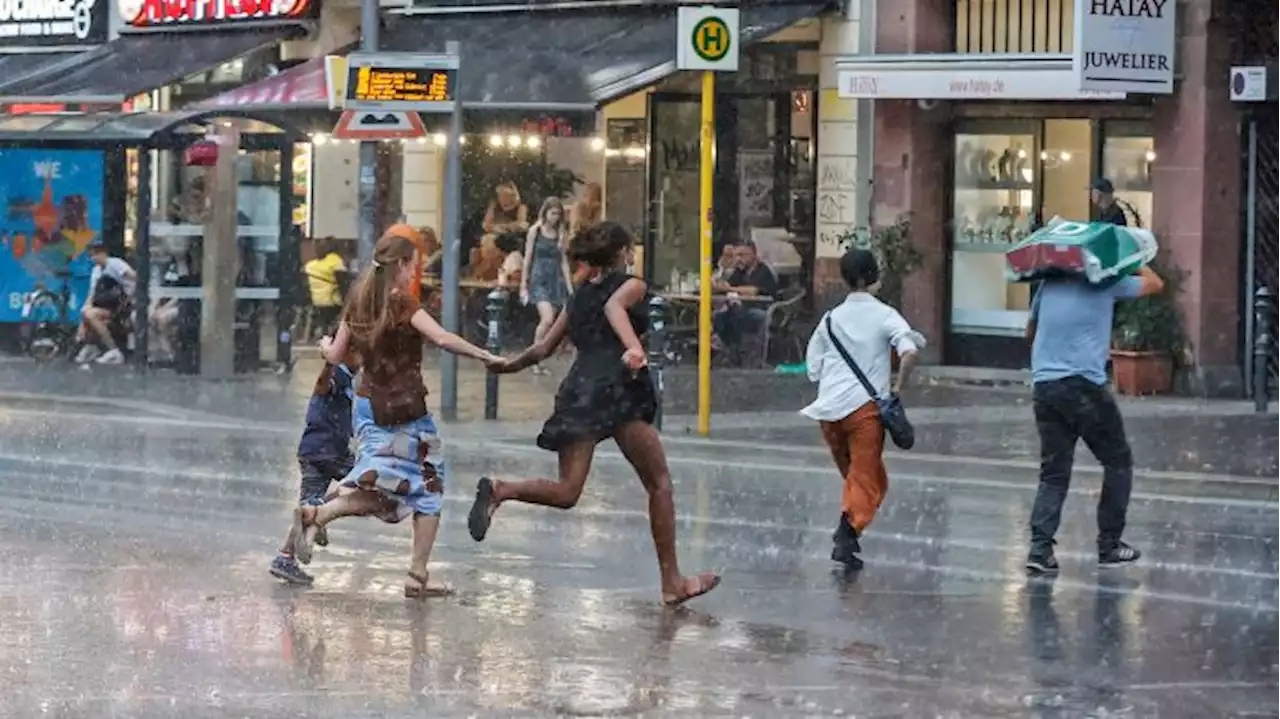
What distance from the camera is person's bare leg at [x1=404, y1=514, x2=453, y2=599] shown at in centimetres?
1148

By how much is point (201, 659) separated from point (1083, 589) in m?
4.19

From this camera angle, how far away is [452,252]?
21828 millimetres

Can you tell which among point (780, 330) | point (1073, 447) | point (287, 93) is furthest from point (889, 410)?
point (287, 93)

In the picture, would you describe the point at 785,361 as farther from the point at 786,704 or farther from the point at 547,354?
the point at 786,704

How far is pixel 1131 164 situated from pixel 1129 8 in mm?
2460

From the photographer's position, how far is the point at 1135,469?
1745cm

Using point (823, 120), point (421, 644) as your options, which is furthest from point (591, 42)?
point (421, 644)

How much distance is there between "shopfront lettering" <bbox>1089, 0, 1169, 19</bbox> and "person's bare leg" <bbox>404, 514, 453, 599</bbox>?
38.5 feet

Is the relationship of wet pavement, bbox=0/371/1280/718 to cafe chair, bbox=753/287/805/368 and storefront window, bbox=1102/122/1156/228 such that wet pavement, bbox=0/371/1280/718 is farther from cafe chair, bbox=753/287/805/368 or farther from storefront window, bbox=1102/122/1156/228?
cafe chair, bbox=753/287/805/368

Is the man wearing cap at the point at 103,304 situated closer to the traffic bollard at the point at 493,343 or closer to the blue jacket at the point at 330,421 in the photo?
the traffic bollard at the point at 493,343

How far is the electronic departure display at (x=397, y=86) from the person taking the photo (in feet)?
68.6

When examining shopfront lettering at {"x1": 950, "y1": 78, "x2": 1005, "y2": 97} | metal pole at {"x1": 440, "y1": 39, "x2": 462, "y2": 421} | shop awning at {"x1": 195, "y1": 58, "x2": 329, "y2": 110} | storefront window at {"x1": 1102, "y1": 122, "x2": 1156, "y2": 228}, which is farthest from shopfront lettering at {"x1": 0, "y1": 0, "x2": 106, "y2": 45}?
storefront window at {"x1": 1102, "y1": 122, "x2": 1156, "y2": 228}

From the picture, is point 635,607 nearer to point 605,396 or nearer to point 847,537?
point 605,396

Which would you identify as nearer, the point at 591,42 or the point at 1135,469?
the point at 1135,469
